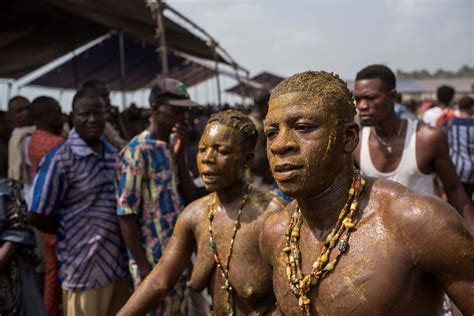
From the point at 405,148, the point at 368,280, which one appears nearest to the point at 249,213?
the point at 368,280

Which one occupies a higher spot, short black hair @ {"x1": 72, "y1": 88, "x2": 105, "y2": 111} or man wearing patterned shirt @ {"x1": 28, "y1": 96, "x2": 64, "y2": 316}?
short black hair @ {"x1": 72, "y1": 88, "x2": 105, "y2": 111}

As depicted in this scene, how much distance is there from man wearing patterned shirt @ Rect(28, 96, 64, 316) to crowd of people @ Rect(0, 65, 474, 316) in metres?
0.01

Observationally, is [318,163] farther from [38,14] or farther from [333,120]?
[38,14]

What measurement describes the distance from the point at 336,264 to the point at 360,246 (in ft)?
0.30

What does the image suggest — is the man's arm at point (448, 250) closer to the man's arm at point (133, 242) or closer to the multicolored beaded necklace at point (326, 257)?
the multicolored beaded necklace at point (326, 257)

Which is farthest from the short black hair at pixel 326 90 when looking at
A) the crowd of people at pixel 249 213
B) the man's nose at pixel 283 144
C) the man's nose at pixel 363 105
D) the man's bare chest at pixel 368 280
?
the man's nose at pixel 363 105

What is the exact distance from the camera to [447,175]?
335cm

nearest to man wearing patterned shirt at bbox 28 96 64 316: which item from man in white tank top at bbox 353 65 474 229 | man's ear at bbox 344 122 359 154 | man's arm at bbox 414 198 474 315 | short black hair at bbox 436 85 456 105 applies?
man in white tank top at bbox 353 65 474 229

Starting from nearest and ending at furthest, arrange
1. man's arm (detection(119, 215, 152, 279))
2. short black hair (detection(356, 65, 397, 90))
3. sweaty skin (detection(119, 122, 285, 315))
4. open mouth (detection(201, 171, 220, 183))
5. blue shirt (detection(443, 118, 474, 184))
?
1. sweaty skin (detection(119, 122, 285, 315))
2. open mouth (detection(201, 171, 220, 183))
3. man's arm (detection(119, 215, 152, 279))
4. short black hair (detection(356, 65, 397, 90))
5. blue shirt (detection(443, 118, 474, 184))

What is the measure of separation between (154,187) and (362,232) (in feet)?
6.58

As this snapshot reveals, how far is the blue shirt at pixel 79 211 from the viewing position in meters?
3.31

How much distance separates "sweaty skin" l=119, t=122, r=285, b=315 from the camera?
227 centimetres

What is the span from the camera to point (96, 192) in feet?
11.1

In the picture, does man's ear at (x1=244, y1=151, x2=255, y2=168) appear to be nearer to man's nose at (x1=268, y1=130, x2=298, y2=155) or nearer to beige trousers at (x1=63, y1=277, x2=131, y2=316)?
man's nose at (x1=268, y1=130, x2=298, y2=155)
